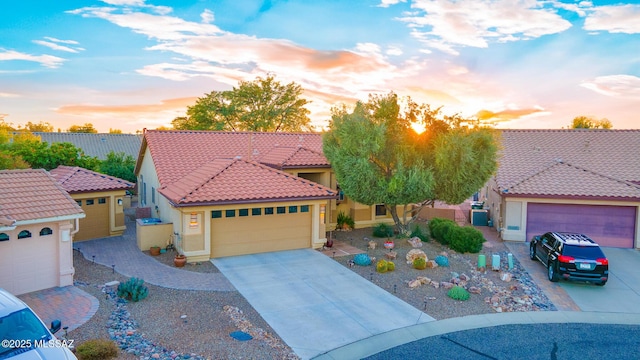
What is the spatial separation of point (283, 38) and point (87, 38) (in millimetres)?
10152

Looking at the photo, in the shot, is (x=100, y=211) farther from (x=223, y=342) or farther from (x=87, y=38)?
(x=223, y=342)

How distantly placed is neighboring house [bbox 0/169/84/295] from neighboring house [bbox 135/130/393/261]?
3780mm

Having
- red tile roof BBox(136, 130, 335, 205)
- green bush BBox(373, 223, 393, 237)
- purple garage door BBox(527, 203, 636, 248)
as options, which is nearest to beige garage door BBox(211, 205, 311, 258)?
red tile roof BBox(136, 130, 335, 205)

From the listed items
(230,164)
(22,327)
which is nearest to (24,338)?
(22,327)

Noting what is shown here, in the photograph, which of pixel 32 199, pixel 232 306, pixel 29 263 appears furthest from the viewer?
pixel 32 199

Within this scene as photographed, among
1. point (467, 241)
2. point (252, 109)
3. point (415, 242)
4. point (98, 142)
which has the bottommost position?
point (415, 242)

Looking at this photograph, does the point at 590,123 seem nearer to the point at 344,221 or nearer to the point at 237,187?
the point at 344,221

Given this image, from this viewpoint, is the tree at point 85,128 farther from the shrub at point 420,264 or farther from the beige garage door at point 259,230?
the shrub at point 420,264

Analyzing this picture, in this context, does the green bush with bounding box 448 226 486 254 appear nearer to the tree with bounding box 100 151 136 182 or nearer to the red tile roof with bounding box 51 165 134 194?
the red tile roof with bounding box 51 165 134 194

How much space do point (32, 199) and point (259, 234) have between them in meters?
8.15

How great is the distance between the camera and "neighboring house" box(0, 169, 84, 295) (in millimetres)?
12766

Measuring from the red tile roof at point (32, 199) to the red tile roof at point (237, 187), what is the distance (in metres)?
3.66

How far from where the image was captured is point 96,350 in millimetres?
8852

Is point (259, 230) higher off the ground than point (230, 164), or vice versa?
point (230, 164)
